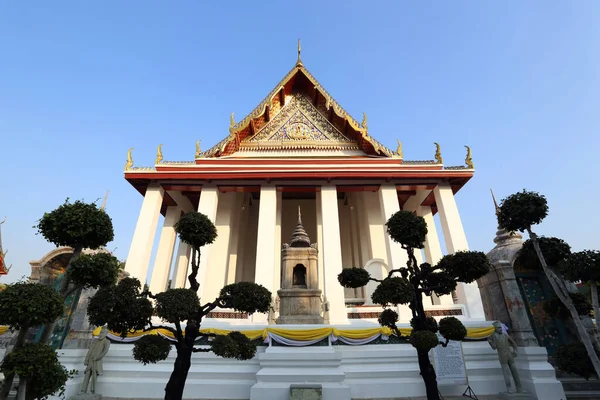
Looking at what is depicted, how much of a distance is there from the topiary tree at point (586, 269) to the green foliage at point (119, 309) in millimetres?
→ 4551

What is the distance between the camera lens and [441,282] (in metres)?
3.37

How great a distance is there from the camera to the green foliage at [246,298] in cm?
298

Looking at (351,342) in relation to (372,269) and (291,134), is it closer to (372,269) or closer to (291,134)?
(372,269)

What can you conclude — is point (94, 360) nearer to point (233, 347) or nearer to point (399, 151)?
point (233, 347)

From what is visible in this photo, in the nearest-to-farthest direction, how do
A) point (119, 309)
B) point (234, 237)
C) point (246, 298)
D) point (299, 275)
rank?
point (119, 309) → point (246, 298) → point (299, 275) → point (234, 237)

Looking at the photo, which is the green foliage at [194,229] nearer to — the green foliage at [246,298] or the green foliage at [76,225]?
the green foliage at [246,298]

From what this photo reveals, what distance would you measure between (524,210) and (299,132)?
7.17 m

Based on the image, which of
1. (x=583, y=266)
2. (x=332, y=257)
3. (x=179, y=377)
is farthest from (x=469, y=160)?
(x=179, y=377)

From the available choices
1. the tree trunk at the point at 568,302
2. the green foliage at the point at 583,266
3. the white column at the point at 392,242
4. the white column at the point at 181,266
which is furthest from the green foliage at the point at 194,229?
the white column at the point at 181,266

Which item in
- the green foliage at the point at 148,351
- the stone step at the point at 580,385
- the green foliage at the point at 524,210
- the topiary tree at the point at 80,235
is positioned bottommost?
the stone step at the point at 580,385

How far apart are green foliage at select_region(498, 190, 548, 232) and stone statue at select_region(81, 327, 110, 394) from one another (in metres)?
5.86

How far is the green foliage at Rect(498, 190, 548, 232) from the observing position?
12.6ft

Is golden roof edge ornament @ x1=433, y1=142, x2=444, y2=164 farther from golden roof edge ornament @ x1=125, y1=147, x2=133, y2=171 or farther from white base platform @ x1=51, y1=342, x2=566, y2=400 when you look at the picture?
golden roof edge ornament @ x1=125, y1=147, x2=133, y2=171

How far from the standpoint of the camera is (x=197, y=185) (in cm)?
823
